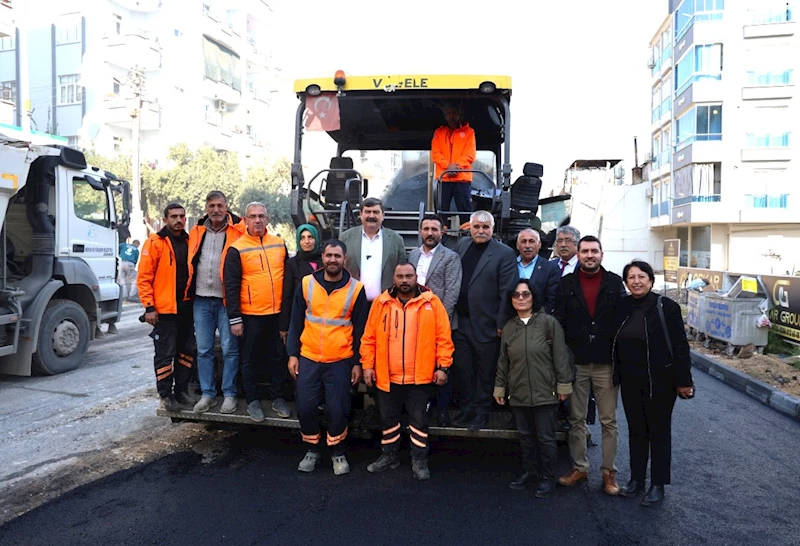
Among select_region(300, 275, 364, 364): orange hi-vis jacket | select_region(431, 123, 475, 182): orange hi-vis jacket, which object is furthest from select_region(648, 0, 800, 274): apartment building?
select_region(300, 275, 364, 364): orange hi-vis jacket

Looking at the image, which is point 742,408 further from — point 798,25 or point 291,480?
point 798,25

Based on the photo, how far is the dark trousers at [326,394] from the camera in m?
4.20

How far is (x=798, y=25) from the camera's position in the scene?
30.5m

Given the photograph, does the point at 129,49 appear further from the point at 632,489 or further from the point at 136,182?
the point at 632,489

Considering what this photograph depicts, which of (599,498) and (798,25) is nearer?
(599,498)

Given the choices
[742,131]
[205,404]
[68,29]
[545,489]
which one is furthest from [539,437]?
[68,29]

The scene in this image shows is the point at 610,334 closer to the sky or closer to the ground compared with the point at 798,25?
closer to the ground

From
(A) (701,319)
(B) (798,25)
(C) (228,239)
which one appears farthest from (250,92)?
(C) (228,239)

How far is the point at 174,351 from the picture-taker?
15.7 feet

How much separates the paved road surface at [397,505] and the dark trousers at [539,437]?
0.20 metres

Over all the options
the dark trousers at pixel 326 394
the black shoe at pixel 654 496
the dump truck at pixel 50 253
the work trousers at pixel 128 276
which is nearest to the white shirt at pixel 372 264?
the dark trousers at pixel 326 394

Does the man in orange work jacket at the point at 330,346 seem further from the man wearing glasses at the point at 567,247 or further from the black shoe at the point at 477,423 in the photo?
the man wearing glasses at the point at 567,247

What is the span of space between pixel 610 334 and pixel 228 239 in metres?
2.93

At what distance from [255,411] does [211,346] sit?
0.64m
